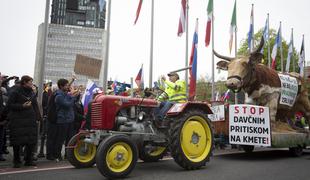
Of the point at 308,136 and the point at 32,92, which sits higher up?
the point at 32,92

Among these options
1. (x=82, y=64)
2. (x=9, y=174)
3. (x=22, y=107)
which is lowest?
(x=9, y=174)

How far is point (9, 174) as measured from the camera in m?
5.97

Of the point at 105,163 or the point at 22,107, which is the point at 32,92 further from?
the point at 105,163

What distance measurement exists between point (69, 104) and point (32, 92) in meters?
0.98

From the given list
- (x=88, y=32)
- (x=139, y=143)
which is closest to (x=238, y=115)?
(x=139, y=143)

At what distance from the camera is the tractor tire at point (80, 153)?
647 centimetres

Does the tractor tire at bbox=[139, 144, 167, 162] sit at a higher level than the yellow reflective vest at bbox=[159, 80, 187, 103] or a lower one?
lower

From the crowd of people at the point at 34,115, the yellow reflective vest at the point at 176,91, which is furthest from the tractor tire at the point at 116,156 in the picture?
the yellow reflective vest at the point at 176,91

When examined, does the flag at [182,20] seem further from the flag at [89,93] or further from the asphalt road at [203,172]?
the asphalt road at [203,172]

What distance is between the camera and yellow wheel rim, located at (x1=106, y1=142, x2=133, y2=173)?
5434mm

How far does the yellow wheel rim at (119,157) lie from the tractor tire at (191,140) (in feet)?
3.28

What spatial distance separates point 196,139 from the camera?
6762mm

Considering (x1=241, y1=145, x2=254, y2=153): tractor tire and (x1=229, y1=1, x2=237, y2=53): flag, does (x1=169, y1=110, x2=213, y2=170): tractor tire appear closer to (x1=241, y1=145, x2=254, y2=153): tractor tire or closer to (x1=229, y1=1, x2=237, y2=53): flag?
(x1=241, y1=145, x2=254, y2=153): tractor tire

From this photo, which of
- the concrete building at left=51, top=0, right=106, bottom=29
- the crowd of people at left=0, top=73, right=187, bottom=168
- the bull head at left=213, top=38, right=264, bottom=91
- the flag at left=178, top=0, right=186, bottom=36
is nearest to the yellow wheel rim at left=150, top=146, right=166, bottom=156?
the crowd of people at left=0, top=73, right=187, bottom=168
